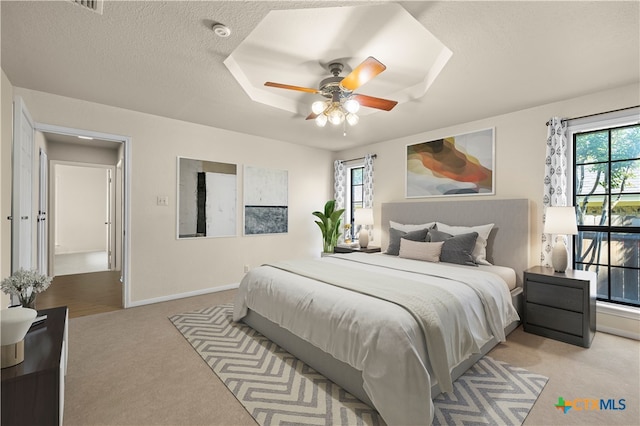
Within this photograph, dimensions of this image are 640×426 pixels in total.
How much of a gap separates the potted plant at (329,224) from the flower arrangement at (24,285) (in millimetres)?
4028

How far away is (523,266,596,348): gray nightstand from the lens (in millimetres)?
2670

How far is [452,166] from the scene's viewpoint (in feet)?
13.8

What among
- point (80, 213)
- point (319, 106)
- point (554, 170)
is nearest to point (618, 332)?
point (554, 170)

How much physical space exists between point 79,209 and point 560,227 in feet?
34.6

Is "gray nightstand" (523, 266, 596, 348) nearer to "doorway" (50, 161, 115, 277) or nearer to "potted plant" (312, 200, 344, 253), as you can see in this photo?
"potted plant" (312, 200, 344, 253)

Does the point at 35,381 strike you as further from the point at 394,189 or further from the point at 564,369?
the point at 394,189

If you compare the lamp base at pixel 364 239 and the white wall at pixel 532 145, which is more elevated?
the white wall at pixel 532 145

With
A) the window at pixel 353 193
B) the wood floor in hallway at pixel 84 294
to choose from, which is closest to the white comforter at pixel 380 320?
the wood floor in hallway at pixel 84 294

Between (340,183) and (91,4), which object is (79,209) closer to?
(340,183)

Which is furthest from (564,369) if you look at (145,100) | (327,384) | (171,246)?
(145,100)

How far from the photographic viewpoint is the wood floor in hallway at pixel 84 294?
12.1 feet

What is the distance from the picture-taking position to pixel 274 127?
4375 mm

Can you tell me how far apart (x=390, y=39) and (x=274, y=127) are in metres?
2.36

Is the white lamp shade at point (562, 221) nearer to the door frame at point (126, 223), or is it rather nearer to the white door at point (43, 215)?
the door frame at point (126, 223)
